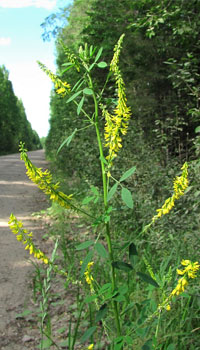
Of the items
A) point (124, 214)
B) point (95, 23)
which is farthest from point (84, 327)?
point (95, 23)

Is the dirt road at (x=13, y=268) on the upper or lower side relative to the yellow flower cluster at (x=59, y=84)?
lower

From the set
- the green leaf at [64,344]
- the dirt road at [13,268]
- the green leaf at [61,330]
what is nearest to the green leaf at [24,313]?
the dirt road at [13,268]

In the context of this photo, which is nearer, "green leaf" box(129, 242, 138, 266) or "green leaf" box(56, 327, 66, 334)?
"green leaf" box(129, 242, 138, 266)

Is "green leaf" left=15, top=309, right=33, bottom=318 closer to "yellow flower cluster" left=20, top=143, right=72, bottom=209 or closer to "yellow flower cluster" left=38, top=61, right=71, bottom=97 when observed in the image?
"yellow flower cluster" left=20, top=143, right=72, bottom=209

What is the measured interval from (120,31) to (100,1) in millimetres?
1510

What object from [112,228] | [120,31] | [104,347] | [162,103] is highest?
[120,31]

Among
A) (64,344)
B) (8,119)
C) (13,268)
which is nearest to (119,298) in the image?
(64,344)

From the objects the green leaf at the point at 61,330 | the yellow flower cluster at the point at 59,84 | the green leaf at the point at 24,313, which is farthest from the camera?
Answer: the green leaf at the point at 24,313

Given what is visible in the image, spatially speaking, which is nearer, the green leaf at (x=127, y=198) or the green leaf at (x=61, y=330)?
the green leaf at (x=127, y=198)

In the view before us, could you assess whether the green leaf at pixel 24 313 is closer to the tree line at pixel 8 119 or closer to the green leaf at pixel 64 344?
the green leaf at pixel 64 344

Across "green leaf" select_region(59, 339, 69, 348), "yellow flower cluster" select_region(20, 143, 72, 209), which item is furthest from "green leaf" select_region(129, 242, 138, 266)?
"green leaf" select_region(59, 339, 69, 348)

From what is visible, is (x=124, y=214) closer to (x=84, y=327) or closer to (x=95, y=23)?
(x=84, y=327)

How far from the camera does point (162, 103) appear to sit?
8.48m

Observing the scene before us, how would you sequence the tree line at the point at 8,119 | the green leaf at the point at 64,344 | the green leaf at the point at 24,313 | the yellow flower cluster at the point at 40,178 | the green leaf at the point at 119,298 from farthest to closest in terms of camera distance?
the tree line at the point at 8,119
the green leaf at the point at 24,313
the green leaf at the point at 64,344
the green leaf at the point at 119,298
the yellow flower cluster at the point at 40,178
